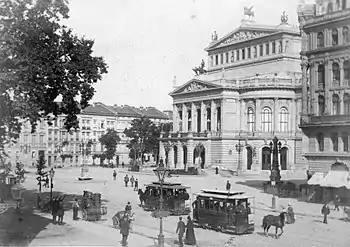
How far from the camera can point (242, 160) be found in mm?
88438

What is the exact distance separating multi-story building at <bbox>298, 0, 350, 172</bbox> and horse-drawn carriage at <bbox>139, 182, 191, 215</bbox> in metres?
13.2

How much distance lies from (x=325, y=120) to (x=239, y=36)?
63.8 metres

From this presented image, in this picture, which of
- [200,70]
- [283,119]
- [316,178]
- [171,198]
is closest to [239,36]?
[200,70]

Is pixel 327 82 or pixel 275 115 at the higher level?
pixel 275 115

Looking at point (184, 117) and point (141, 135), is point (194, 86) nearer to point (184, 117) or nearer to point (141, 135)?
point (184, 117)

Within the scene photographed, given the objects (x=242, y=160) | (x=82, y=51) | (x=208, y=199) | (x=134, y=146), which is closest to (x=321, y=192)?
(x=208, y=199)

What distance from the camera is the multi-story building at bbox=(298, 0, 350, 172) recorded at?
41.0 metres

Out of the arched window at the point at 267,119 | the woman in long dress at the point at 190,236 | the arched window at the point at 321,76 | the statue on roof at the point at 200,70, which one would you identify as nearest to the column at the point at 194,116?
the arched window at the point at 267,119

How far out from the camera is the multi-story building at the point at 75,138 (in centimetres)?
10762

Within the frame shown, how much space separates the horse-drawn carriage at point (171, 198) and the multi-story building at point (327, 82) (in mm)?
13250

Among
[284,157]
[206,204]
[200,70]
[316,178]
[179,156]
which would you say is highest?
[200,70]

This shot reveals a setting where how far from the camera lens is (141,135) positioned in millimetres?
109562

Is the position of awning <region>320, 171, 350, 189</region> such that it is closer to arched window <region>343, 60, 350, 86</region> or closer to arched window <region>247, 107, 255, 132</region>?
arched window <region>343, 60, 350, 86</region>

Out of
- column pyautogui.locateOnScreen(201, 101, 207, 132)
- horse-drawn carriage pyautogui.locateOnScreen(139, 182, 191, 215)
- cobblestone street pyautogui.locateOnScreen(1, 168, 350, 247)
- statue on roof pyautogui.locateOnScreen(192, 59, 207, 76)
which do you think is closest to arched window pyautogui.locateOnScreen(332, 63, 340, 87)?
cobblestone street pyautogui.locateOnScreen(1, 168, 350, 247)
